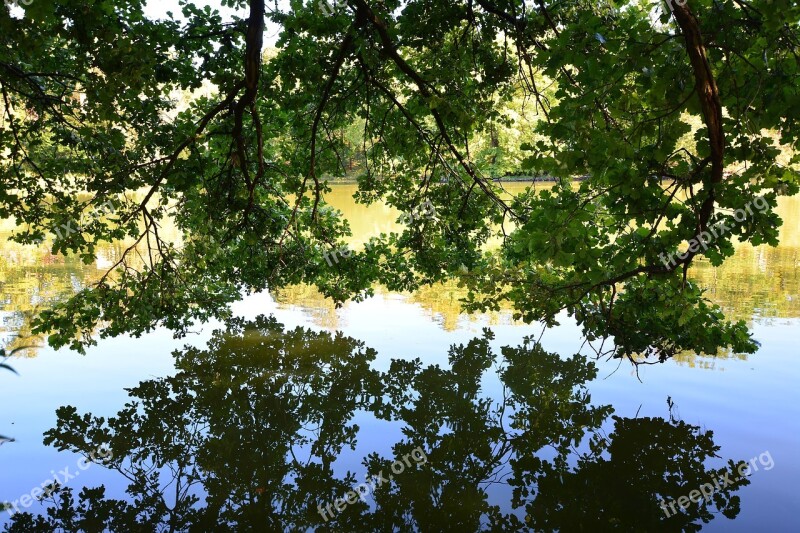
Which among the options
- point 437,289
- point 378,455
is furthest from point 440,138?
point 437,289

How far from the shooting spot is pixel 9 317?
9.80 m

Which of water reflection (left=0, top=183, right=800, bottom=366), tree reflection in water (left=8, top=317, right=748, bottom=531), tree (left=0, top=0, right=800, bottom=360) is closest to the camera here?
tree (left=0, top=0, right=800, bottom=360)

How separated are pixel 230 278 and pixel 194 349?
1.34 m

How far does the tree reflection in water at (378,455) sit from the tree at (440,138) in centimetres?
95

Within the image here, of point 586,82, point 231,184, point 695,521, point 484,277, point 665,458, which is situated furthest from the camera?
point 484,277

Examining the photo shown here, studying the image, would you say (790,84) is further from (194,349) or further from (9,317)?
(9,317)

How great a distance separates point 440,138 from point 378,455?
10.6ft

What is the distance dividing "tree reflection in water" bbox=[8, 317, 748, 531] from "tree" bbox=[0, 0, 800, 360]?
0.95 meters

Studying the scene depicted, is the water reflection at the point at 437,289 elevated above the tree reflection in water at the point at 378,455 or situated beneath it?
elevated above

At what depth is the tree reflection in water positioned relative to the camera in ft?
15.6

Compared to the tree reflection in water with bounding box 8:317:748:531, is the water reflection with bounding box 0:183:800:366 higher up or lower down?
higher up

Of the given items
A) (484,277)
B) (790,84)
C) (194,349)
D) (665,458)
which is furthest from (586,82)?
(194,349)

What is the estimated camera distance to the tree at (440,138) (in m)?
3.06

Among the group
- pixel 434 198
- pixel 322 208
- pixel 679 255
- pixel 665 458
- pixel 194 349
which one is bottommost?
pixel 665 458
